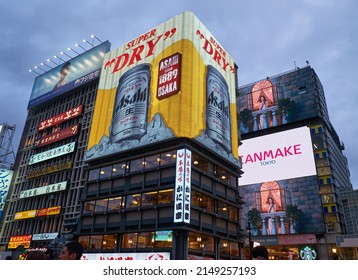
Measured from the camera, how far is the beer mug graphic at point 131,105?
4809 centimetres

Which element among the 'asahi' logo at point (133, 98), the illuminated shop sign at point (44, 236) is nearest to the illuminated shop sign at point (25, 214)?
the illuminated shop sign at point (44, 236)

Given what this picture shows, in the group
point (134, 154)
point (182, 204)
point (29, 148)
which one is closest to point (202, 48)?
point (134, 154)

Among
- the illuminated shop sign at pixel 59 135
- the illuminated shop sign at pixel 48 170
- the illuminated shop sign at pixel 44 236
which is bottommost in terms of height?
the illuminated shop sign at pixel 44 236

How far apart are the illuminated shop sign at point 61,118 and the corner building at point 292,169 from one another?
4601 cm

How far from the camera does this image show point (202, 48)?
51.7m

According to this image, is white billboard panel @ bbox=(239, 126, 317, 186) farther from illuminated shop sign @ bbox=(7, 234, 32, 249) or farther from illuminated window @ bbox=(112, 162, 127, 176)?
illuminated shop sign @ bbox=(7, 234, 32, 249)

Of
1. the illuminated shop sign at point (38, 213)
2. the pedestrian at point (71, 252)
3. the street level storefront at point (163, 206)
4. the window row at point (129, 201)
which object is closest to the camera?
the pedestrian at point (71, 252)

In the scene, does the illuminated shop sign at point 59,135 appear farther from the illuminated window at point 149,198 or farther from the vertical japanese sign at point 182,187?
the vertical japanese sign at point 182,187

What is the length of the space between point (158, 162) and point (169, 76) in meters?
13.3

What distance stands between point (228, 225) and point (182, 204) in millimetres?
12918

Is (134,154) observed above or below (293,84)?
below

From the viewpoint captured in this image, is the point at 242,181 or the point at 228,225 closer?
the point at 228,225

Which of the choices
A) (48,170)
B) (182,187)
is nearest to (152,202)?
(182,187)
